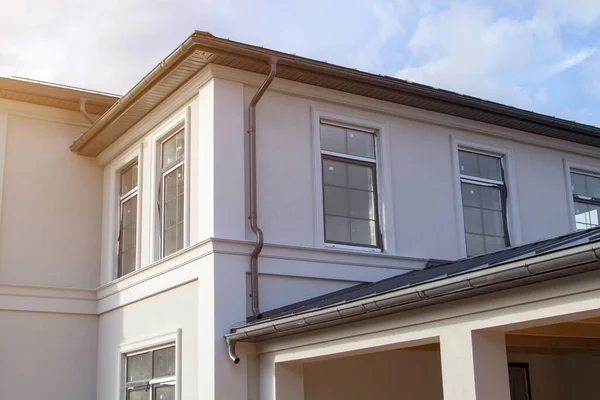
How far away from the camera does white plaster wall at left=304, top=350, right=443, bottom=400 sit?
10.3m

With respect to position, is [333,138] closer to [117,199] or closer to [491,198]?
[491,198]

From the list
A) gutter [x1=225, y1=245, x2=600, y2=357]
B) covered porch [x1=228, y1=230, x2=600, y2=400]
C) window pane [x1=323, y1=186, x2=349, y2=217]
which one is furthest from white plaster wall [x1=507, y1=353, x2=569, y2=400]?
gutter [x1=225, y1=245, x2=600, y2=357]

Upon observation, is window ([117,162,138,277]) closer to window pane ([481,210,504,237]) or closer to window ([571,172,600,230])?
window pane ([481,210,504,237])

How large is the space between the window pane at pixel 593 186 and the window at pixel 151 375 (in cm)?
737

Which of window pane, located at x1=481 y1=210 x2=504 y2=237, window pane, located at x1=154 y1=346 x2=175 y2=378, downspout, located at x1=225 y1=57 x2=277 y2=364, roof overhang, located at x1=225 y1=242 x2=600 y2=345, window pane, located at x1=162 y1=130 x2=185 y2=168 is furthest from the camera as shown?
window pane, located at x1=481 y1=210 x2=504 y2=237

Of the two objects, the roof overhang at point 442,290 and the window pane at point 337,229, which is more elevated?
the window pane at point 337,229

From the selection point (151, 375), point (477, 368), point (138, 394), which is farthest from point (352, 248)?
point (477, 368)

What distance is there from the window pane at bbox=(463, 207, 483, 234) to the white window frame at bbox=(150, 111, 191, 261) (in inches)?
161

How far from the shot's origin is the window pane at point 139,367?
11.3 meters

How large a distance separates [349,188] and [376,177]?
17.9 inches

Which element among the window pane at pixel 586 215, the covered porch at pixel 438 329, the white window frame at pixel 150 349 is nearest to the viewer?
the covered porch at pixel 438 329

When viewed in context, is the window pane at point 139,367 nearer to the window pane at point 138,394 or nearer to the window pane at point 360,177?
the window pane at point 138,394

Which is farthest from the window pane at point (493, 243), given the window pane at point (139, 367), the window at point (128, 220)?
the window at point (128, 220)

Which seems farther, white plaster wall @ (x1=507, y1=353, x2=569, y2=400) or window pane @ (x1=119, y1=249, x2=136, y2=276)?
white plaster wall @ (x1=507, y1=353, x2=569, y2=400)
